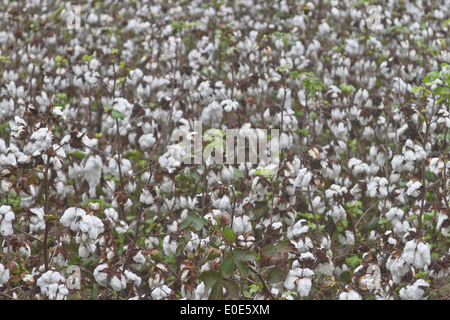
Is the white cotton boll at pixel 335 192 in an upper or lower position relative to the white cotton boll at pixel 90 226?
upper

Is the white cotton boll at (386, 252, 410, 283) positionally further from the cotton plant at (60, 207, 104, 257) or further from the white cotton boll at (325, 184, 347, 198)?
the cotton plant at (60, 207, 104, 257)

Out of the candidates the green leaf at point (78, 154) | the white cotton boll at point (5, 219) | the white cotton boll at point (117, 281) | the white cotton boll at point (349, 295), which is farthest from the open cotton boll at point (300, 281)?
the green leaf at point (78, 154)

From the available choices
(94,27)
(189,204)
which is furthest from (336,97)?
(94,27)

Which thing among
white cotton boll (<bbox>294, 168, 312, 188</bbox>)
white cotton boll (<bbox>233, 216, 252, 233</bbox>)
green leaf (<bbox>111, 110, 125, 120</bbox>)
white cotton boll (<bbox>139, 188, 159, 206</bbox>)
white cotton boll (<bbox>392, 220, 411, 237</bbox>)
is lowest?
white cotton boll (<bbox>392, 220, 411, 237</bbox>)

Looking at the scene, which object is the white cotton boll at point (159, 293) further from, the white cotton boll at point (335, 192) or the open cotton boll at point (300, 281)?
the white cotton boll at point (335, 192)

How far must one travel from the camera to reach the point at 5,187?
3.59 m

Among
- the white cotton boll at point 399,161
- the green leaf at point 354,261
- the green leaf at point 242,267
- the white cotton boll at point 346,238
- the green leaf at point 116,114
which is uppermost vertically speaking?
the green leaf at point 116,114

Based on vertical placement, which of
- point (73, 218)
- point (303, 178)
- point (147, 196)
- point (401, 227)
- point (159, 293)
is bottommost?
point (159, 293)

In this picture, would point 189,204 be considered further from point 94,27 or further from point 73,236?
point 94,27

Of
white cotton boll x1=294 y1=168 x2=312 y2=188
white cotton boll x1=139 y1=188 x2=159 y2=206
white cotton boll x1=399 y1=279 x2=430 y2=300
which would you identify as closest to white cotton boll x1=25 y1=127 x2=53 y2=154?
white cotton boll x1=139 y1=188 x2=159 y2=206

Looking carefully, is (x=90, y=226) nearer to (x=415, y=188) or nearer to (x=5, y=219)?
(x=5, y=219)

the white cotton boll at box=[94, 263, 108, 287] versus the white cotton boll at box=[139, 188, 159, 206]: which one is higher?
the white cotton boll at box=[139, 188, 159, 206]

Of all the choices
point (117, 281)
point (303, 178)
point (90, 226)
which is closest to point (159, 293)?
point (117, 281)

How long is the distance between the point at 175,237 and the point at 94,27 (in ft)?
21.6
